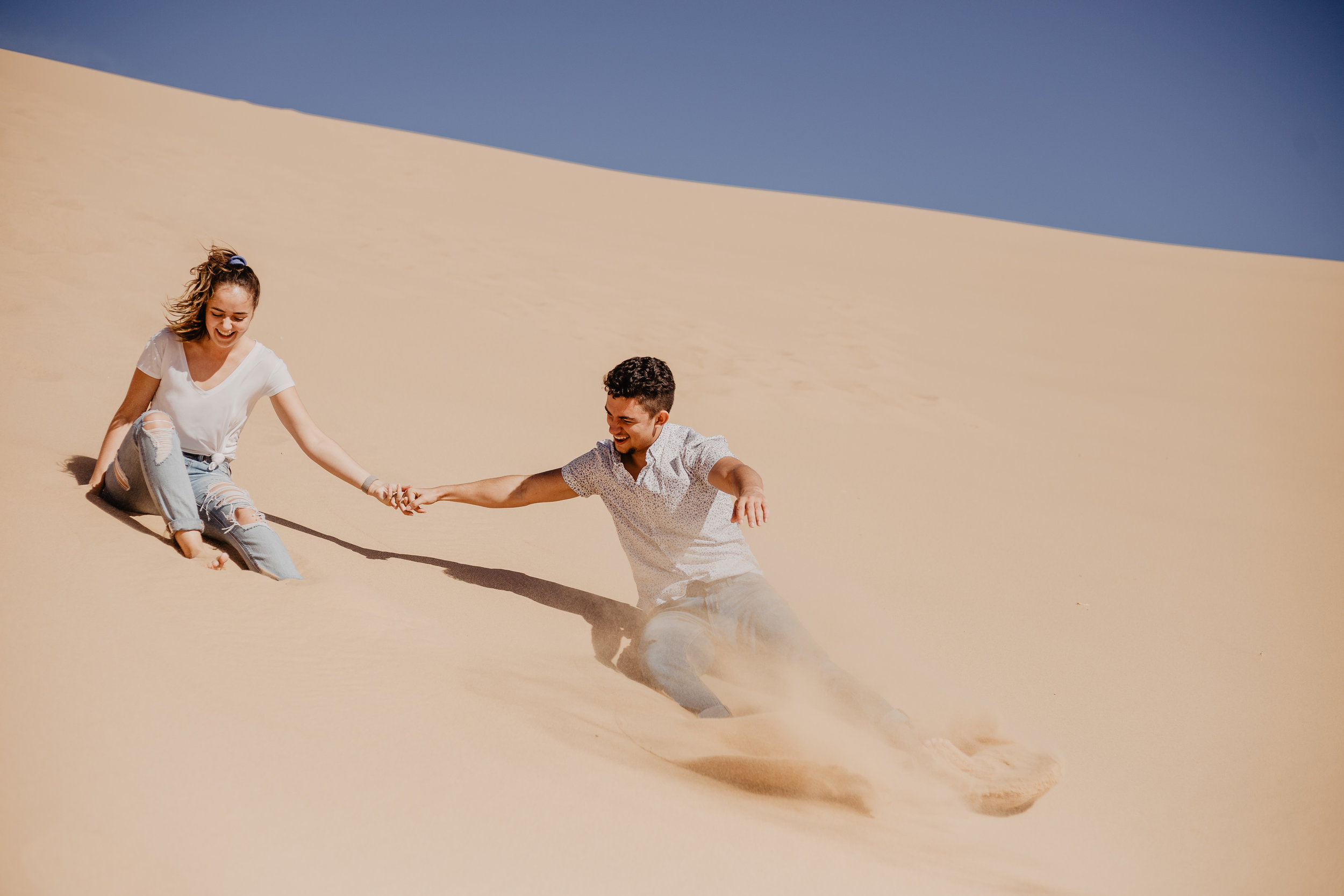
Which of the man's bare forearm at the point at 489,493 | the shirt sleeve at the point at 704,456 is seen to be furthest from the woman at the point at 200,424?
the shirt sleeve at the point at 704,456

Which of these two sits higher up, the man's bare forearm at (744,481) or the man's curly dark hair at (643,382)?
the man's curly dark hair at (643,382)

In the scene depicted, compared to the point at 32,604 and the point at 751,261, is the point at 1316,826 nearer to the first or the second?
the point at 32,604

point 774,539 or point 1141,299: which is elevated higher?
point 1141,299

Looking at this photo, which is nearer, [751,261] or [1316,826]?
[1316,826]

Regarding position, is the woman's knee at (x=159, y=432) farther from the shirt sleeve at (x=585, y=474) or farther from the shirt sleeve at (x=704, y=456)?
the shirt sleeve at (x=704, y=456)

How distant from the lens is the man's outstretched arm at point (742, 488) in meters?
2.60

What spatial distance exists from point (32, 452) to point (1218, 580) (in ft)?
19.2

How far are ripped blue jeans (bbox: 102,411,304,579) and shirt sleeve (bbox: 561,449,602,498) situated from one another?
1.03 metres

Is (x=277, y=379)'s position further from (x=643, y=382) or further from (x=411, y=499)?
(x=643, y=382)

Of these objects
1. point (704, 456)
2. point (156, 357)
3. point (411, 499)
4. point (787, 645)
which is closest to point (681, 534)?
point (704, 456)

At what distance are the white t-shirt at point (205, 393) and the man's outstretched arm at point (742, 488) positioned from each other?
175 centimetres

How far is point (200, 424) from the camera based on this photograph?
301 centimetres

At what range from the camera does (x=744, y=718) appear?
239 cm

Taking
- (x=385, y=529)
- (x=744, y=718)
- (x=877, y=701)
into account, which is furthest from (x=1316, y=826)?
(x=385, y=529)
